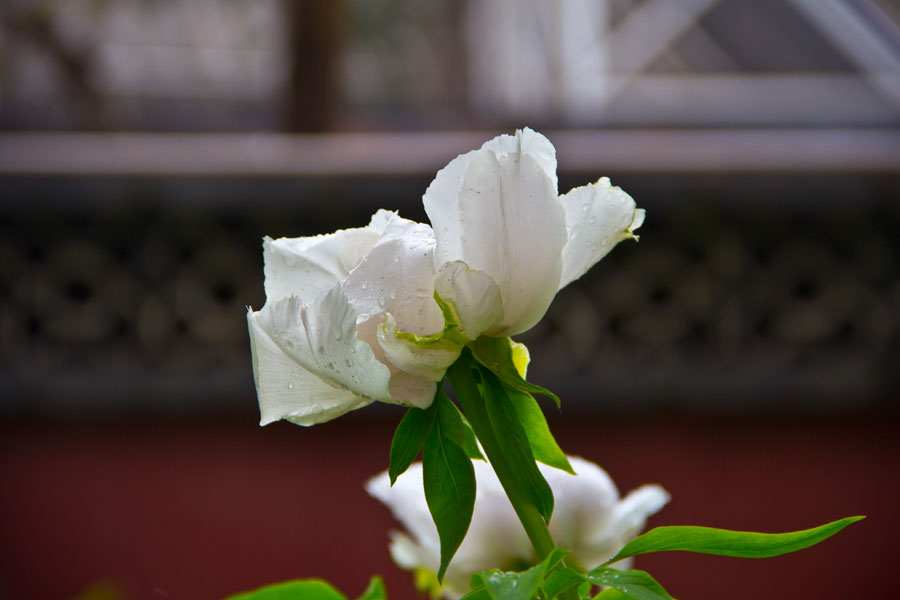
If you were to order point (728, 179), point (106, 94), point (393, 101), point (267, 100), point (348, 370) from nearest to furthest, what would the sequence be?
point (348, 370), point (728, 179), point (106, 94), point (267, 100), point (393, 101)

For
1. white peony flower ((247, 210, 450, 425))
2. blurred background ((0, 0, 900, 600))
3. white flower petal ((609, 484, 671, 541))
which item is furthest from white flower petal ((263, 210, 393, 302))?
blurred background ((0, 0, 900, 600))

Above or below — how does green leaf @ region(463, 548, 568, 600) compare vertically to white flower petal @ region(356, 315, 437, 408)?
below

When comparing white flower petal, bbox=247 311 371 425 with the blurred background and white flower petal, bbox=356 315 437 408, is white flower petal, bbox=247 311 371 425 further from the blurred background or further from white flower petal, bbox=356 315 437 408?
the blurred background

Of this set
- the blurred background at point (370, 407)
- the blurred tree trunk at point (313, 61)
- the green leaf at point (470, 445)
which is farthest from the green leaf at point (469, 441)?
the blurred tree trunk at point (313, 61)

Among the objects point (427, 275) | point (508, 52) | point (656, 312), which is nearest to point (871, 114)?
point (656, 312)

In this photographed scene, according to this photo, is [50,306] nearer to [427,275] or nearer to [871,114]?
[427,275]

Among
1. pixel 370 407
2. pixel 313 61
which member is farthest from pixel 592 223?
pixel 313 61

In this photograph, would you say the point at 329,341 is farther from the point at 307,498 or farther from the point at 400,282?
the point at 307,498
